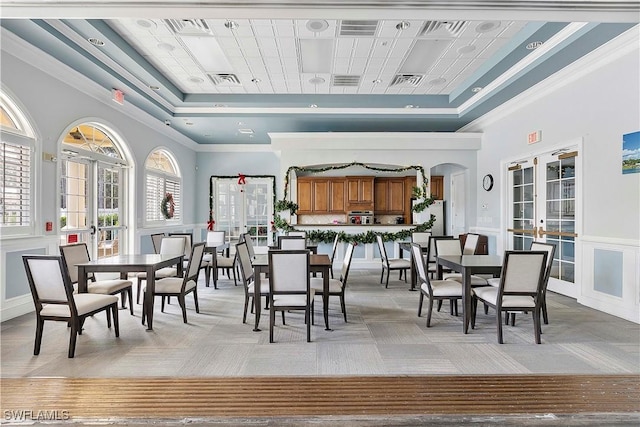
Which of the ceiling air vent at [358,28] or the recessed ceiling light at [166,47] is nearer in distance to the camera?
the ceiling air vent at [358,28]

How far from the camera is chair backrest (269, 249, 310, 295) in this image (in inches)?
134

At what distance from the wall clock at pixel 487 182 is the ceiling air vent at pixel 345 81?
3488mm

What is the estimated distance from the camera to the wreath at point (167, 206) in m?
8.10

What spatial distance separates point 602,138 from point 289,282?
445 centimetres

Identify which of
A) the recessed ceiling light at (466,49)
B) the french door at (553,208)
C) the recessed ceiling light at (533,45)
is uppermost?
the recessed ceiling light at (466,49)

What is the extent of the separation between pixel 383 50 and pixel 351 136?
289 cm

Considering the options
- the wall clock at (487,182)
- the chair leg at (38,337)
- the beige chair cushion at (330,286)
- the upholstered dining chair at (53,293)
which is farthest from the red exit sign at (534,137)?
the chair leg at (38,337)

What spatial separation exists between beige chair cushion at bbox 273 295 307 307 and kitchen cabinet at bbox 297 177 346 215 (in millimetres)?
6481

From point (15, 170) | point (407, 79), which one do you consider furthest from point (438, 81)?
point (15, 170)

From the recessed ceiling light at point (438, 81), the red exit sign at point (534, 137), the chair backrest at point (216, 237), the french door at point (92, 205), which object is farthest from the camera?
the chair backrest at point (216, 237)

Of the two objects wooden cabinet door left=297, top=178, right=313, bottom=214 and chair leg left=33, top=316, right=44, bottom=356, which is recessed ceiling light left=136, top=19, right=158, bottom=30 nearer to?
chair leg left=33, top=316, right=44, bottom=356

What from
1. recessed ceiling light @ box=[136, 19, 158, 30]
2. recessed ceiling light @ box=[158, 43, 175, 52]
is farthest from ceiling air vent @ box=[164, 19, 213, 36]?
recessed ceiling light @ box=[158, 43, 175, 52]

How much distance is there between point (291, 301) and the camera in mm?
3510

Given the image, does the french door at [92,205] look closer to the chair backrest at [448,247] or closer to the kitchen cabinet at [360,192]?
the chair backrest at [448,247]
